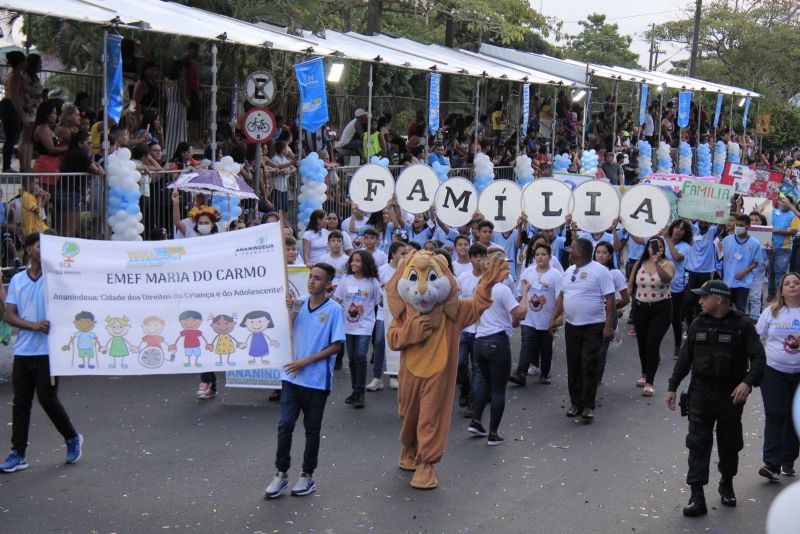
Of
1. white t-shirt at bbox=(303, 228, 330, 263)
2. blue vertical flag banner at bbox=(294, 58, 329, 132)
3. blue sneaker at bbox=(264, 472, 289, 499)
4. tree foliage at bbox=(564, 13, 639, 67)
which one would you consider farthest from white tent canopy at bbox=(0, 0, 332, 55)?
tree foliage at bbox=(564, 13, 639, 67)

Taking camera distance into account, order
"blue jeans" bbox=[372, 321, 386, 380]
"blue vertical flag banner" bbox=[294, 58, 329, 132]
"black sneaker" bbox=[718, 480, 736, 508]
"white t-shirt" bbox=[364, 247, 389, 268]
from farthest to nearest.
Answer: "blue vertical flag banner" bbox=[294, 58, 329, 132], "white t-shirt" bbox=[364, 247, 389, 268], "blue jeans" bbox=[372, 321, 386, 380], "black sneaker" bbox=[718, 480, 736, 508]

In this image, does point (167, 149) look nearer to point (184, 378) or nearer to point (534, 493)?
point (184, 378)

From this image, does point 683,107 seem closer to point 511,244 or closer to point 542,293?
point 511,244

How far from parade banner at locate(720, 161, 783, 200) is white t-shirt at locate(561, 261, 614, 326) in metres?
8.74

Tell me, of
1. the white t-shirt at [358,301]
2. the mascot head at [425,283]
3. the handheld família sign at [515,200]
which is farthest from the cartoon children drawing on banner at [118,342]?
the handheld família sign at [515,200]

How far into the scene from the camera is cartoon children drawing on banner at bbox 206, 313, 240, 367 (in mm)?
8023

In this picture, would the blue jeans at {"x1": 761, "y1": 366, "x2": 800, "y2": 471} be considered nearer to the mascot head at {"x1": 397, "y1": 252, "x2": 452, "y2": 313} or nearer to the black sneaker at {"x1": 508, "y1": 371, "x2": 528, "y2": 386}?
the mascot head at {"x1": 397, "y1": 252, "x2": 452, "y2": 313}

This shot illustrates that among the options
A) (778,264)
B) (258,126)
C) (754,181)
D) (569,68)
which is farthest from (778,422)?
(569,68)

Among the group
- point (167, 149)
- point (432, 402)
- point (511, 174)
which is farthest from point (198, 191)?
point (511, 174)

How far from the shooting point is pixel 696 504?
768cm

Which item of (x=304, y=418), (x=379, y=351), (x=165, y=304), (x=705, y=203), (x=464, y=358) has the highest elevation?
(x=705, y=203)

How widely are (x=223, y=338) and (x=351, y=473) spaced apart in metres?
1.44

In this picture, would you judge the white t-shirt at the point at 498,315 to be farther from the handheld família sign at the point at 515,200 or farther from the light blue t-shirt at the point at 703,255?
the light blue t-shirt at the point at 703,255

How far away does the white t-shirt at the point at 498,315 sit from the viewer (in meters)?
9.55
